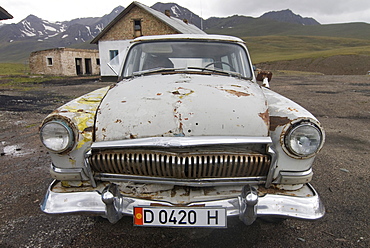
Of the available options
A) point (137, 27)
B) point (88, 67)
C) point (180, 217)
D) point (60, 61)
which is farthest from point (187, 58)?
point (88, 67)

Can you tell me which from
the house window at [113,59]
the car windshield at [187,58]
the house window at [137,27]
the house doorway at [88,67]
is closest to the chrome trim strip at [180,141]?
the car windshield at [187,58]

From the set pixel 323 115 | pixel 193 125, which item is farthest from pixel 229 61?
pixel 323 115

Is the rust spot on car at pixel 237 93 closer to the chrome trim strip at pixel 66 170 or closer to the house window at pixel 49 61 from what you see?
the chrome trim strip at pixel 66 170

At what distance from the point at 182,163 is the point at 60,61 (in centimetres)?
2823

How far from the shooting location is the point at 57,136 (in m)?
2.02

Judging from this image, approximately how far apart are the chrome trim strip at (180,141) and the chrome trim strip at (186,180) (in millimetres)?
225

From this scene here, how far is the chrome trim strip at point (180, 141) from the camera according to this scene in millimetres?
1799

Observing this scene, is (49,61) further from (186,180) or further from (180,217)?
(180,217)

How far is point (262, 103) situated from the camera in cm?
219

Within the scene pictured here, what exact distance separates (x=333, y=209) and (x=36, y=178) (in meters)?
3.27

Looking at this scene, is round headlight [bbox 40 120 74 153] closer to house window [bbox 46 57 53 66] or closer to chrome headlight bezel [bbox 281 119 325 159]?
chrome headlight bezel [bbox 281 119 325 159]

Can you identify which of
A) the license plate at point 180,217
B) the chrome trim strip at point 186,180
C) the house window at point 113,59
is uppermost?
the house window at point 113,59

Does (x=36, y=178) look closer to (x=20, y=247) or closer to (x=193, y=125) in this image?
(x=20, y=247)

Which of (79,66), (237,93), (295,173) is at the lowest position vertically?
(79,66)
